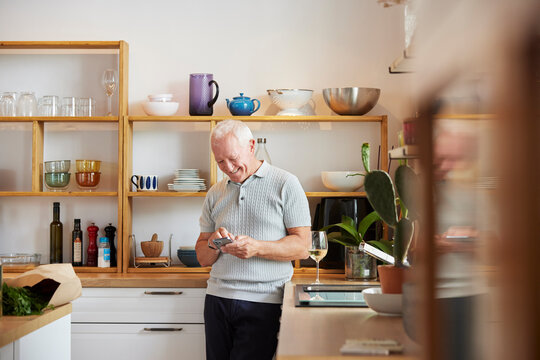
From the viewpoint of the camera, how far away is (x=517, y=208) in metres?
0.17

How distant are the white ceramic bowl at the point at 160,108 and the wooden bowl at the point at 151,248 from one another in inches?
26.7

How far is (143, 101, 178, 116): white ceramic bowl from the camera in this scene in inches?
135

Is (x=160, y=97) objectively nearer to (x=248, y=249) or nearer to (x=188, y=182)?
(x=188, y=182)

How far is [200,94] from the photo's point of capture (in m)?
3.41

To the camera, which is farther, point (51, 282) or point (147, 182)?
point (147, 182)

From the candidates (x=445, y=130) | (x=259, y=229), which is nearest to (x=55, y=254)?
(x=259, y=229)

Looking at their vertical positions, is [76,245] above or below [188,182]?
below

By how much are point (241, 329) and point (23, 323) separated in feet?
2.87

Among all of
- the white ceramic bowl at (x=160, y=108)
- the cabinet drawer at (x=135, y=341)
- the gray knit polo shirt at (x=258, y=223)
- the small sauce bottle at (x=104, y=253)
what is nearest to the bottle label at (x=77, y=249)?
the small sauce bottle at (x=104, y=253)

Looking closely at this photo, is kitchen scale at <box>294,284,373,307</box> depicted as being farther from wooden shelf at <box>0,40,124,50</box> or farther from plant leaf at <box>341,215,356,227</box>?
wooden shelf at <box>0,40,124,50</box>

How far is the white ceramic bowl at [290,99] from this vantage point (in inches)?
133

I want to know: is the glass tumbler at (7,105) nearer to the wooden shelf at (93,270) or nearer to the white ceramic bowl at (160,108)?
the white ceramic bowl at (160,108)

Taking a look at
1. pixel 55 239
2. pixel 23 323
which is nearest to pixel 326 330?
pixel 23 323

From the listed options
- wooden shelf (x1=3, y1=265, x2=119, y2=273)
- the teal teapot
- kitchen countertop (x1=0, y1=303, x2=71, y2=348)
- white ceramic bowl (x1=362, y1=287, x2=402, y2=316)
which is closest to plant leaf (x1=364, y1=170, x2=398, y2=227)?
white ceramic bowl (x1=362, y1=287, x2=402, y2=316)
